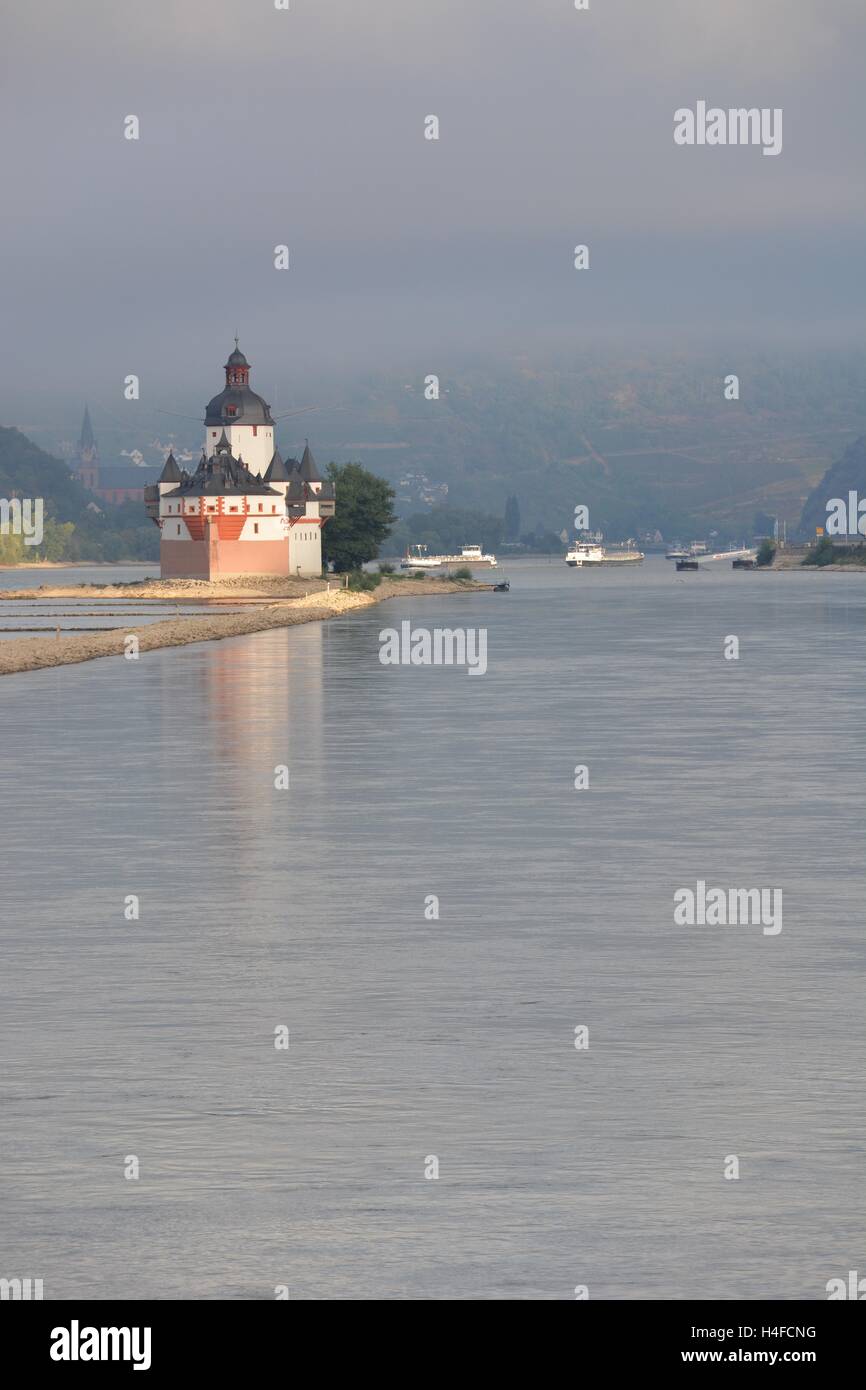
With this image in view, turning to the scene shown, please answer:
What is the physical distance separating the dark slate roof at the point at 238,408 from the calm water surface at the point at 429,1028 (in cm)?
15298

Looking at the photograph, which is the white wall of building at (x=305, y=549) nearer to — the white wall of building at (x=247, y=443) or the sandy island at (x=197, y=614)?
the sandy island at (x=197, y=614)

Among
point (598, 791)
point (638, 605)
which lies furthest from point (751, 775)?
point (638, 605)

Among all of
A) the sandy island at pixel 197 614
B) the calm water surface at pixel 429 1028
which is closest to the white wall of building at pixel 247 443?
the sandy island at pixel 197 614

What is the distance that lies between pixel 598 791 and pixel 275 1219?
999 inches

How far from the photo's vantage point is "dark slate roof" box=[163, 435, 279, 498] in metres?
188

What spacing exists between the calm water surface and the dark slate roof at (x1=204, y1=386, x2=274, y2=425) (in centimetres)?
15298

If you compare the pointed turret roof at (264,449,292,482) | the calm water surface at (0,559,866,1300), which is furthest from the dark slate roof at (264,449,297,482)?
the calm water surface at (0,559,866,1300)

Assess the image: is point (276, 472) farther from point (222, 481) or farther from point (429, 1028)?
point (429, 1028)

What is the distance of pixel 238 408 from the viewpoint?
195625 mm

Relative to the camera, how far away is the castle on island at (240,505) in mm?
188500

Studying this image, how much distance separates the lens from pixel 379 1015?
18562mm

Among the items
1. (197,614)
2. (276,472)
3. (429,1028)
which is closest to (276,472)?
(276,472)

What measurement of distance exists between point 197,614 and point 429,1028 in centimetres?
11935
